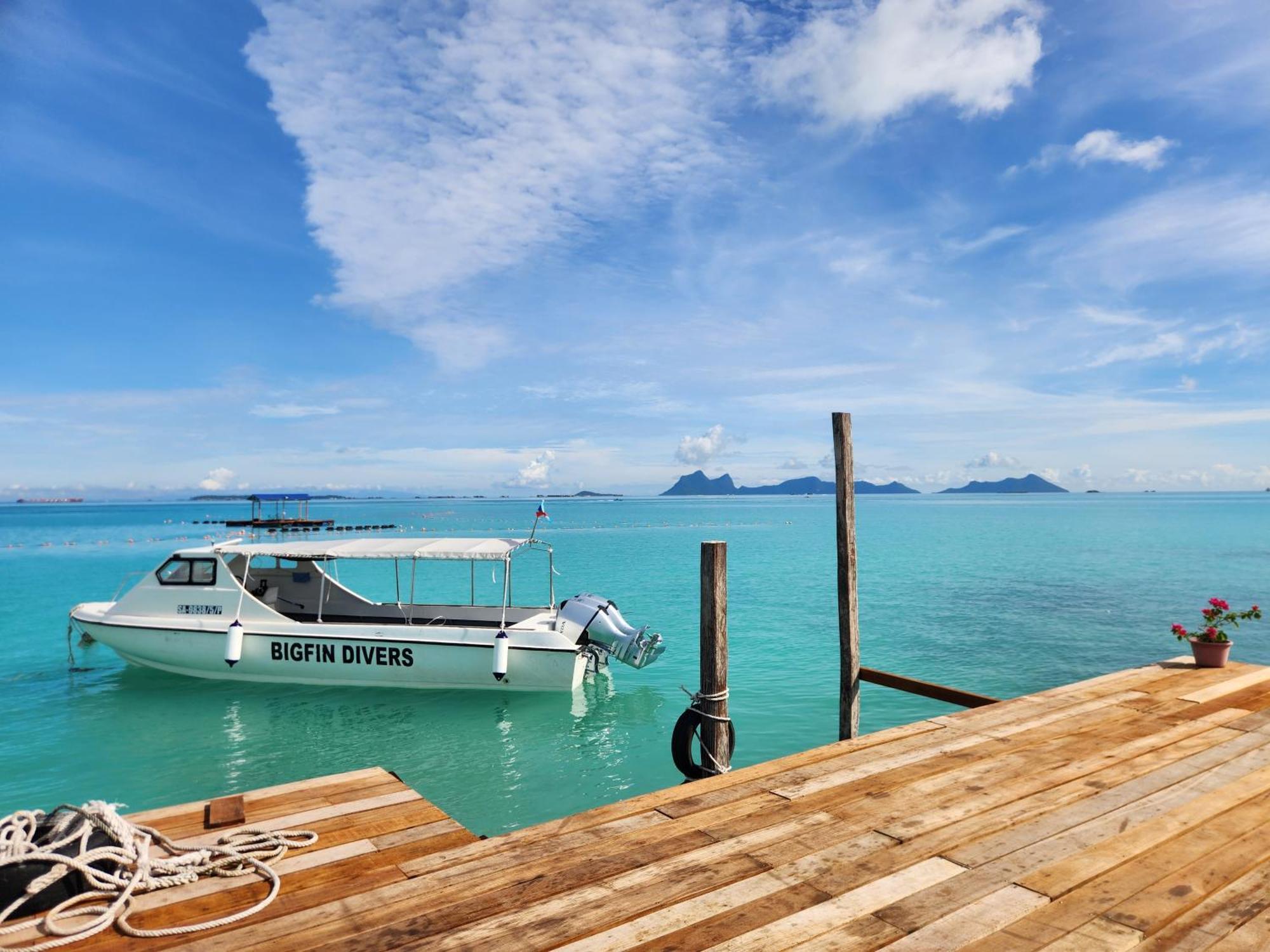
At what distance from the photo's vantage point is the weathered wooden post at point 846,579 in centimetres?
916

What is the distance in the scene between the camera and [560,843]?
13.6ft

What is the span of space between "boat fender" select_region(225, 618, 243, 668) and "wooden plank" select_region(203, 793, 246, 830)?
11675mm

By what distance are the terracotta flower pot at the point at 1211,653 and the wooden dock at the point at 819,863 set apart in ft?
11.7

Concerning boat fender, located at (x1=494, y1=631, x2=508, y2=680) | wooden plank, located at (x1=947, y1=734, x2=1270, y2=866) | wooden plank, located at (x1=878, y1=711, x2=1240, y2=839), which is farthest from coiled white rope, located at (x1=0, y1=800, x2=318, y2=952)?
boat fender, located at (x1=494, y1=631, x2=508, y2=680)

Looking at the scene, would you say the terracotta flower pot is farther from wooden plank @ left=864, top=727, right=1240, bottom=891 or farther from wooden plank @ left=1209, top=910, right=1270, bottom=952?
wooden plank @ left=1209, top=910, right=1270, bottom=952

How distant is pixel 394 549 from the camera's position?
15039mm

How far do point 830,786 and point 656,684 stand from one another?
487 inches

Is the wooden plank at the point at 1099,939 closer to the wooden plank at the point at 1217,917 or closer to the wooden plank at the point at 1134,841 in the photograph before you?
the wooden plank at the point at 1217,917

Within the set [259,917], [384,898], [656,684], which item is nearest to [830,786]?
[384,898]

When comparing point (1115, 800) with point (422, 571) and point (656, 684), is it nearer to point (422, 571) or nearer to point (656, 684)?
point (656, 684)

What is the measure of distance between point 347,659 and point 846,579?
1044 centimetres

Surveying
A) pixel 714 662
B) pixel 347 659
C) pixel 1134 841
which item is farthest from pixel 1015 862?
pixel 347 659

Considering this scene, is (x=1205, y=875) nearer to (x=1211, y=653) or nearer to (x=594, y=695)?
(x=1211, y=653)

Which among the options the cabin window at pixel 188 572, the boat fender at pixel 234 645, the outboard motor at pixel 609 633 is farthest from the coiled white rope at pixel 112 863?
the cabin window at pixel 188 572
